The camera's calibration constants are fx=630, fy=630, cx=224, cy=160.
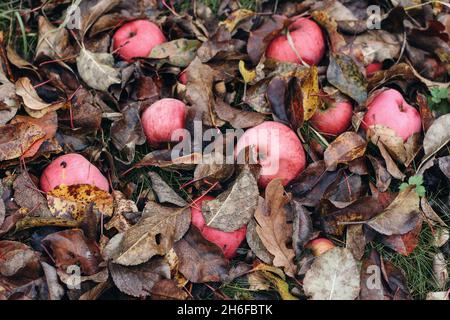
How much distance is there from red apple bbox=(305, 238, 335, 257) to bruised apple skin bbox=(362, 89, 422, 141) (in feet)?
1.72

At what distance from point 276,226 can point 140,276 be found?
20.6 inches

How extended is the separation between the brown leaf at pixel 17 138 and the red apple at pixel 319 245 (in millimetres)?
1124

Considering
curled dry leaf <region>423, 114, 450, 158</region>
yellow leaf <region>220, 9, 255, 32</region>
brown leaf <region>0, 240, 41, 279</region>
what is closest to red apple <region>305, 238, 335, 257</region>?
curled dry leaf <region>423, 114, 450, 158</region>

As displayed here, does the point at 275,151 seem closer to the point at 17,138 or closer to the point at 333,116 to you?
the point at 333,116

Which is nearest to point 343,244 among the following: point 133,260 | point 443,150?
point 443,150

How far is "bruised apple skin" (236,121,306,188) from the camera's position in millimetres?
2363

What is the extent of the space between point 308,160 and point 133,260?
82cm

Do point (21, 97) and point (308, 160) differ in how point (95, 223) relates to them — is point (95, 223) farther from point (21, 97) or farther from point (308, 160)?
point (308, 160)

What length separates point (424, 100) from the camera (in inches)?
103

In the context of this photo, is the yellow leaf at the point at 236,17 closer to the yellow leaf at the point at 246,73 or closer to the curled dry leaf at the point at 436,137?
the yellow leaf at the point at 246,73

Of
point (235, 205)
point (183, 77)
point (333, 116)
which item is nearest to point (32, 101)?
point (183, 77)

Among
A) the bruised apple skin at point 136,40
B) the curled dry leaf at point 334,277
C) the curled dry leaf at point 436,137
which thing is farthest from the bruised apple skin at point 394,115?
the bruised apple skin at point 136,40

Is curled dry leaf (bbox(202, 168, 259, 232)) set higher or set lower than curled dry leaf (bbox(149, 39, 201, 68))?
lower

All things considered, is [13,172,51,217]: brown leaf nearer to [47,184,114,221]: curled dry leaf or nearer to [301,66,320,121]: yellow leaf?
[47,184,114,221]: curled dry leaf
